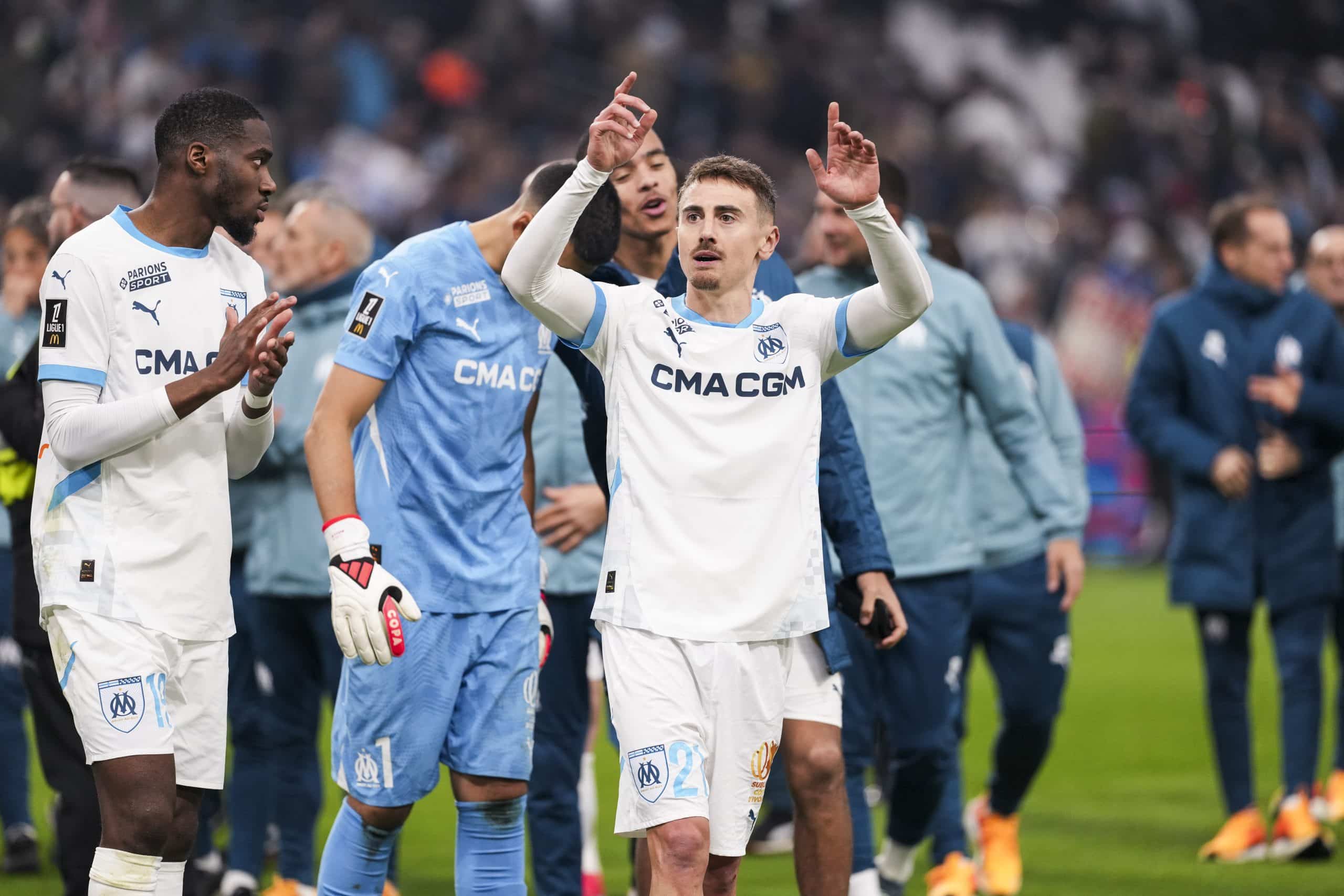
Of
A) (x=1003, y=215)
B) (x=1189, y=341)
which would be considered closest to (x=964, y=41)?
(x=1003, y=215)

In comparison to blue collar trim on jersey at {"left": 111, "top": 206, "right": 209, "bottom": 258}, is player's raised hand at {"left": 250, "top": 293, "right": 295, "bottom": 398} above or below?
below

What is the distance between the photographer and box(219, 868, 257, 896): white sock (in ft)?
20.9

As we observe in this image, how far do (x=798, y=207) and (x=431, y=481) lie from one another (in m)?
16.1

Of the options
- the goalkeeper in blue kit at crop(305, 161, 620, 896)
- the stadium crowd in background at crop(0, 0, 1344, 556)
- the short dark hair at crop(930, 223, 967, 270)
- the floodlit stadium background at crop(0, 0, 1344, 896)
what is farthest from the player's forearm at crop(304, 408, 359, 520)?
the stadium crowd in background at crop(0, 0, 1344, 556)

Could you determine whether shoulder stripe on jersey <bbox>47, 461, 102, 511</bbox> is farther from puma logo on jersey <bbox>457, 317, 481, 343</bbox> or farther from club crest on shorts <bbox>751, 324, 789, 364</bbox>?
club crest on shorts <bbox>751, 324, 789, 364</bbox>

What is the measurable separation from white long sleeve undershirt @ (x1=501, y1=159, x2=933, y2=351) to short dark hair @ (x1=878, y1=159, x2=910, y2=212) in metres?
1.62

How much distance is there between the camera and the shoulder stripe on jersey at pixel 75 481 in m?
4.37

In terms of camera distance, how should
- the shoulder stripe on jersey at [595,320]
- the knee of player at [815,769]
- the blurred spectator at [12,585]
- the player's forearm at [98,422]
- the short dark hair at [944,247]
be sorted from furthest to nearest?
the short dark hair at [944,247] < the blurred spectator at [12,585] < the knee of player at [815,769] < the shoulder stripe on jersey at [595,320] < the player's forearm at [98,422]

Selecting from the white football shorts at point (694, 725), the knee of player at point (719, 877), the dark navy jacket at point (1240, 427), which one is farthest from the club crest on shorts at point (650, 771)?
the dark navy jacket at point (1240, 427)

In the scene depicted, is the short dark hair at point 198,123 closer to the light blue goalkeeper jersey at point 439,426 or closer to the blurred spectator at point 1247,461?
the light blue goalkeeper jersey at point 439,426

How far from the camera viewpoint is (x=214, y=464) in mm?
4562

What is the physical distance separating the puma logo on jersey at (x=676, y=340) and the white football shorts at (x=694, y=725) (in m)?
0.70

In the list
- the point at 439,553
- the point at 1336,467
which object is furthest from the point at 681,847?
the point at 1336,467

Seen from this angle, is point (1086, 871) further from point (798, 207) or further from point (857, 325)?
point (798, 207)
